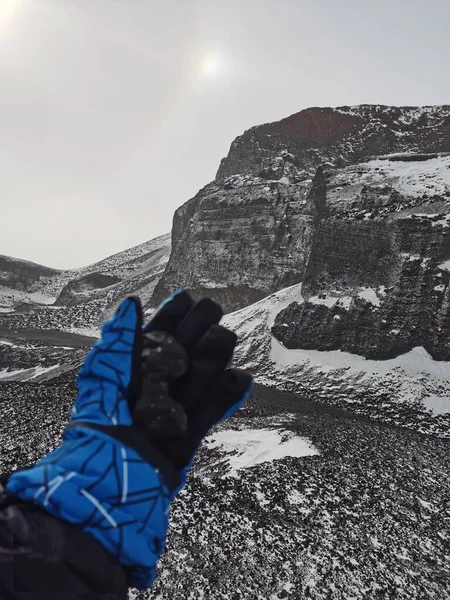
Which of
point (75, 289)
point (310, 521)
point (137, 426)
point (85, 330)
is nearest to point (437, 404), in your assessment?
point (310, 521)

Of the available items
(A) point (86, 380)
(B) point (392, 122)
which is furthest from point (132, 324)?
(B) point (392, 122)

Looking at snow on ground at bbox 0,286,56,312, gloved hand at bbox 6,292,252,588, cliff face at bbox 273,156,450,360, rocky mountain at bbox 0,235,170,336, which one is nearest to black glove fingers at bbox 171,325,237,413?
gloved hand at bbox 6,292,252,588

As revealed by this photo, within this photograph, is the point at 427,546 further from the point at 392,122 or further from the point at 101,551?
the point at 392,122

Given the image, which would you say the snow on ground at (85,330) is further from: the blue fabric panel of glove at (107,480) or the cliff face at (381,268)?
the blue fabric panel of glove at (107,480)

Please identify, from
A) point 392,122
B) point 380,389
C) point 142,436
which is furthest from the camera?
point 392,122

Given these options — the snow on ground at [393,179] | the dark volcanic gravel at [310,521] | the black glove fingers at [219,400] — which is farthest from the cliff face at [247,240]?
the black glove fingers at [219,400]

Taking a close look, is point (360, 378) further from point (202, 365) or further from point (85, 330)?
point (85, 330)

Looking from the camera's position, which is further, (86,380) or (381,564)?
(381,564)
